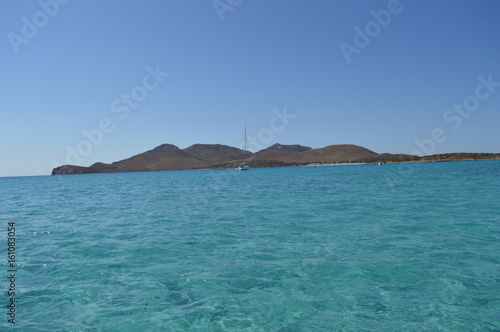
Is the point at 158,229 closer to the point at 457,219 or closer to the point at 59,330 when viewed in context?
the point at 59,330

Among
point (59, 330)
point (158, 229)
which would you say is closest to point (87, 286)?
point (59, 330)

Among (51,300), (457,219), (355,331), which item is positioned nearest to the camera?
(355,331)

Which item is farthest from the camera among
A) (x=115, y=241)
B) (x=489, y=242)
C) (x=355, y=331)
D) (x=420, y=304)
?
(x=115, y=241)

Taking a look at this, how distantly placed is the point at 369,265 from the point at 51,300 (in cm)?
948

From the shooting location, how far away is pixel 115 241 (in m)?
14.6

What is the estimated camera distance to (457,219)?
1680 cm

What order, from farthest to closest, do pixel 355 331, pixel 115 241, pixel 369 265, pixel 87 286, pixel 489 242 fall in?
1. pixel 115 241
2. pixel 489 242
3. pixel 369 265
4. pixel 87 286
5. pixel 355 331

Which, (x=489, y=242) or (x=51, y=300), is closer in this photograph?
(x=51, y=300)

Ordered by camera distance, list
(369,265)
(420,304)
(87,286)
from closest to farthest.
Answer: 1. (420,304)
2. (87,286)
3. (369,265)

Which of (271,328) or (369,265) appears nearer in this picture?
(271,328)

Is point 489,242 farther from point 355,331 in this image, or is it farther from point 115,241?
point 115,241

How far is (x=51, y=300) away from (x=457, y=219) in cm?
1949

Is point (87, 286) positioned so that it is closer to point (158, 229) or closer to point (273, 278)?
A: point (273, 278)

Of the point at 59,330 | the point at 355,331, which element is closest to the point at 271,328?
the point at 355,331
